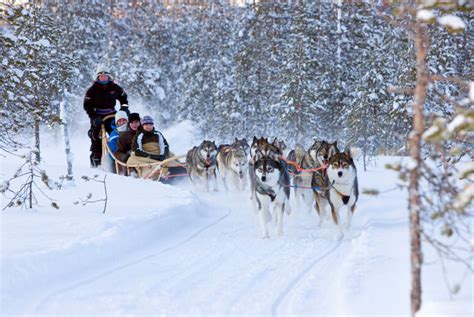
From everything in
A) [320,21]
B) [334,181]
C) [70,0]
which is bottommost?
[334,181]

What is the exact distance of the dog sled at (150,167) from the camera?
9.35m

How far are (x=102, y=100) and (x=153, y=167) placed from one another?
191 cm

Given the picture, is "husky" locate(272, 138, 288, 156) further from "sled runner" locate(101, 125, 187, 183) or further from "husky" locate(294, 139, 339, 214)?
"sled runner" locate(101, 125, 187, 183)

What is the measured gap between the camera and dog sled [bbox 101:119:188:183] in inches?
368

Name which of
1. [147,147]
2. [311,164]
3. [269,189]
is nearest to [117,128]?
[147,147]

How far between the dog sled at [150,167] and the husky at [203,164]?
8.1 inches

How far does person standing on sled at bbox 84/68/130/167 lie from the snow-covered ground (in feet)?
12.5

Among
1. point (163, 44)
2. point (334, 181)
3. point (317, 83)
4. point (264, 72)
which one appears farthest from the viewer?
point (163, 44)

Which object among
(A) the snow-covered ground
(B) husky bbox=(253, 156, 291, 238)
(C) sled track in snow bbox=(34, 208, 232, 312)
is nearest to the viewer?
(A) the snow-covered ground

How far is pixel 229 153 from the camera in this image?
9555mm

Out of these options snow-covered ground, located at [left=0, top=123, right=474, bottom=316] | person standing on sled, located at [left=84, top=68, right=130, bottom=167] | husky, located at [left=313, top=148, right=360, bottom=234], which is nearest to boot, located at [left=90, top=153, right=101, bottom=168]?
person standing on sled, located at [left=84, top=68, right=130, bottom=167]

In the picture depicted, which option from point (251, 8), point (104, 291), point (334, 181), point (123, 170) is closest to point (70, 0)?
point (251, 8)

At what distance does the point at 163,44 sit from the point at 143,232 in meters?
25.5

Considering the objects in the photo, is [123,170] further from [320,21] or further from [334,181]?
[320,21]
